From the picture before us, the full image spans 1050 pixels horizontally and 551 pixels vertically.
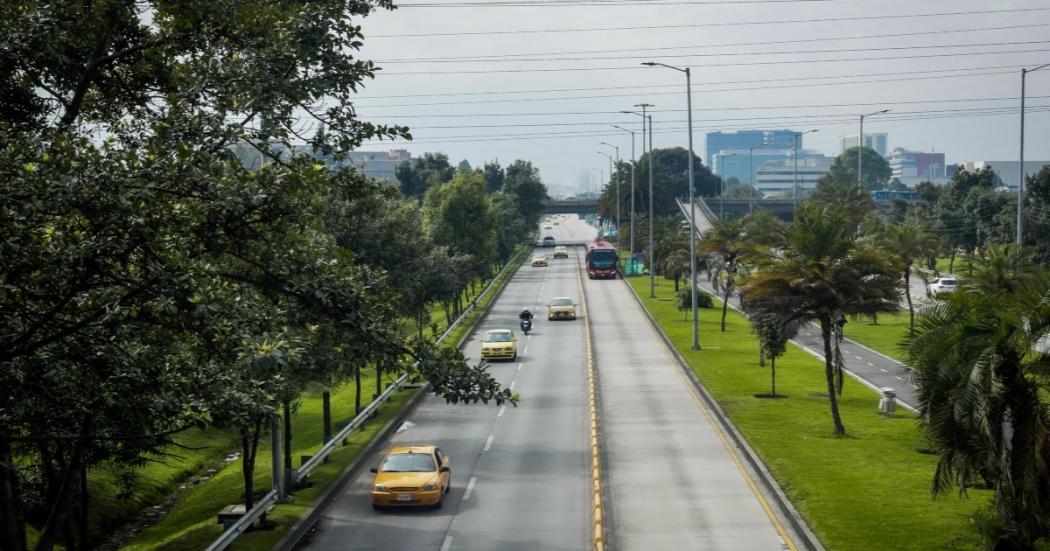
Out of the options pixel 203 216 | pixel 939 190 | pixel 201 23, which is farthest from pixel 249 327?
pixel 939 190

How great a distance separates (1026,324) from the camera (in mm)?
18875

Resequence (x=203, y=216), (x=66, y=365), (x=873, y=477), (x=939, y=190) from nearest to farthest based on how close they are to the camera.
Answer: (x=203, y=216)
(x=66, y=365)
(x=873, y=477)
(x=939, y=190)

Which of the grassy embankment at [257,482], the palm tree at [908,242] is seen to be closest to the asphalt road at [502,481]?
the grassy embankment at [257,482]

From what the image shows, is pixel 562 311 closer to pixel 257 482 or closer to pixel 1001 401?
pixel 257 482

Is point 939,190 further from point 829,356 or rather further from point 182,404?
point 182,404

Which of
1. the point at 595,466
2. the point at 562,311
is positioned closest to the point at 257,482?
the point at 595,466

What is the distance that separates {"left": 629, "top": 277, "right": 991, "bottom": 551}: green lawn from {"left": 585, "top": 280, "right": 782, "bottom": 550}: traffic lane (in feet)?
3.30

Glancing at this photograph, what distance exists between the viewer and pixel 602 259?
3991 inches

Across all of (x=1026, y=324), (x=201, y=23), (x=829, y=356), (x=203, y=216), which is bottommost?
(x=829, y=356)

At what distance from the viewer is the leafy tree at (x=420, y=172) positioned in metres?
160

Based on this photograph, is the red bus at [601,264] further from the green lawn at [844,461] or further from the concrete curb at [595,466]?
the green lawn at [844,461]

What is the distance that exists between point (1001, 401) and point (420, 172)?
145 m

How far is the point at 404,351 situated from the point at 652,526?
10089 millimetres

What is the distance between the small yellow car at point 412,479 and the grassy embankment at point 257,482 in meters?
1.60
